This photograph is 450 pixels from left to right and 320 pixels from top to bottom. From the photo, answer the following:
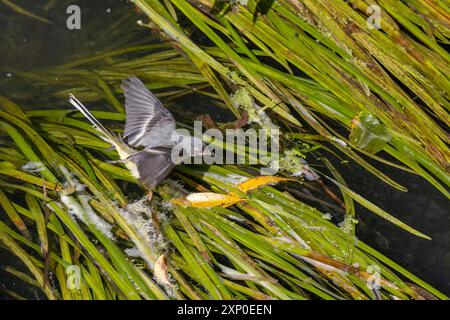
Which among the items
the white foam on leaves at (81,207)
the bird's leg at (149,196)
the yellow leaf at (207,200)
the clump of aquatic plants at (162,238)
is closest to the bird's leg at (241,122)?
the clump of aquatic plants at (162,238)

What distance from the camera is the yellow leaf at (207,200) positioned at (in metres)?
2.34

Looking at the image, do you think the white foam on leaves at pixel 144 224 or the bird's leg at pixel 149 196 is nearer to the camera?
the white foam on leaves at pixel 144 224

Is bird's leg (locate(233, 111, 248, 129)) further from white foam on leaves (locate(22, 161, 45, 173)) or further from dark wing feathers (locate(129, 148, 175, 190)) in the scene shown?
white foam on leaves (locate(22, 161, 45, 173))

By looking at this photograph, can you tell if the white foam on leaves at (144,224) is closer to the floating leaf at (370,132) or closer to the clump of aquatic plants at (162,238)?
the clump of aquatic plants at (162,238)

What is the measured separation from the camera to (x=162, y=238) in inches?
89.2

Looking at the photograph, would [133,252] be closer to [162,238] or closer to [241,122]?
[162,238]

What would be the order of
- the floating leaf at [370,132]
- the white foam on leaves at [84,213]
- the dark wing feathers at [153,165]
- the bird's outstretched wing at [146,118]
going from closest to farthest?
the dark wing feathers at [153,165] < the white foam on leaves at [84,213] < the bird's outstretched wing at [146,118] < the floating leaf at [370,132]

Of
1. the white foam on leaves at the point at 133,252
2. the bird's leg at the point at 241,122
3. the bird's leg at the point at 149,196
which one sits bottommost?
the white foam on leaves at the point at 133,252

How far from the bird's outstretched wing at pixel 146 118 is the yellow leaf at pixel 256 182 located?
1.11ft

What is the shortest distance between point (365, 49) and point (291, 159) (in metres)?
0.61

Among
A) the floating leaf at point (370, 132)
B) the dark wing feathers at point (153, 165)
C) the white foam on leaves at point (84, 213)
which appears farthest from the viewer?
the floating leaf at point (370, 132)

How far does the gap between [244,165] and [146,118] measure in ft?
1.47

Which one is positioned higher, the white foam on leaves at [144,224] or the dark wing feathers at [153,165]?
the dark wing feathers at [153,165]

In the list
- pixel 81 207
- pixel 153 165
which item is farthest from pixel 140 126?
pixel 81 207
